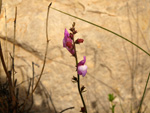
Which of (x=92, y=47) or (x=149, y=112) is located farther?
(x=149, y=112)

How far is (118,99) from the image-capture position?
1.47m

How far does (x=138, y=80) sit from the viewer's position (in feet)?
4.93

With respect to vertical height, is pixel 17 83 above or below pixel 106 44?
below

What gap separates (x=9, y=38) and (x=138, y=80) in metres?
1.02

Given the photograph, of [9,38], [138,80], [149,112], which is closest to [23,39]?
[9,38]

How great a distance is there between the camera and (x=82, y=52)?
4.62ft

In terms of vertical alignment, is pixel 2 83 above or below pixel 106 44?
below

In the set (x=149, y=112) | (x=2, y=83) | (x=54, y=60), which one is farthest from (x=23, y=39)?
(x=149, y=112)

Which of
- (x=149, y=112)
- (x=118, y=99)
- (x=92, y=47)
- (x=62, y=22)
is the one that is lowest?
(x=149, y=112)

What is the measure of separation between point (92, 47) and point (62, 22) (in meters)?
0.28

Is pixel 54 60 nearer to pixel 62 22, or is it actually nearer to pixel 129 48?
pixel 62 22

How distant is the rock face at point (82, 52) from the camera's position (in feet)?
4.62

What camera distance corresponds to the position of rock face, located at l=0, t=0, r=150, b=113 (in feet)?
4.62

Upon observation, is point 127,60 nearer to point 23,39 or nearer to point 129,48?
point 129,48
